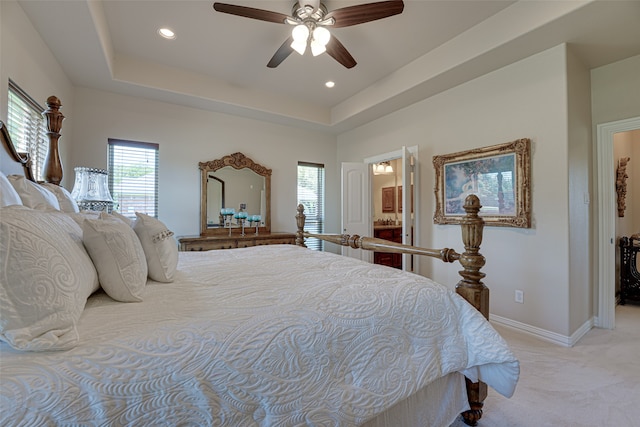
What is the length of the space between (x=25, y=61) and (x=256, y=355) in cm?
286

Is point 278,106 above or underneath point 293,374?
above

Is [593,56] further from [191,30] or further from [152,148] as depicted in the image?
[152,148]

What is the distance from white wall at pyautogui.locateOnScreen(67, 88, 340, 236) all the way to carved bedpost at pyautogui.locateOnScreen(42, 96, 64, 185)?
1.60 m

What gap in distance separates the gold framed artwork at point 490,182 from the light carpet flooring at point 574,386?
1.13 m

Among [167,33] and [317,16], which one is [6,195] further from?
[167,33]

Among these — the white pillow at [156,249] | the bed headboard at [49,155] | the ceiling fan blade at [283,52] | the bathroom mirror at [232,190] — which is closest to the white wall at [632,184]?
the ceiling fan blade at [283,52]

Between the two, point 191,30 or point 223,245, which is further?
point 223,245

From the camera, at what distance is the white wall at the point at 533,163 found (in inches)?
96.9

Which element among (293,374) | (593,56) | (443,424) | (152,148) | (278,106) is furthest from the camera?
(278,106)

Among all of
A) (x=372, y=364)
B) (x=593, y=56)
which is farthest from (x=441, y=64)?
(x=372, y=364)

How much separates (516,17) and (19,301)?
3.52 metres

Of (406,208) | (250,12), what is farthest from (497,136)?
(250,12)

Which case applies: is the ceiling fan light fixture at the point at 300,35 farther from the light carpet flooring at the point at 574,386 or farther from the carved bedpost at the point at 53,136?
the light carpet flooring at the point at 574,386

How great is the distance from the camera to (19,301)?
2.16 ft
